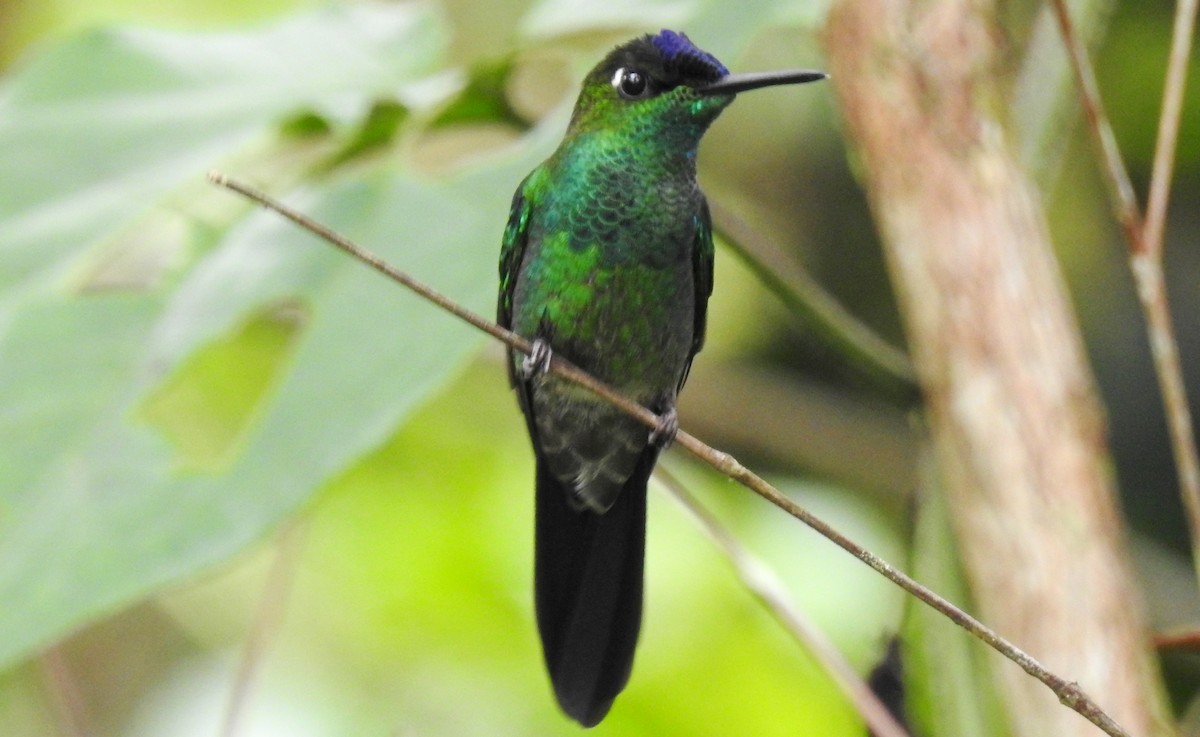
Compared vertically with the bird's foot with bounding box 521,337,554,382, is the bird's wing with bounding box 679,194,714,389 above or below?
above

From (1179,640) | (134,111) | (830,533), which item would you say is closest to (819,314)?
(1179,640)

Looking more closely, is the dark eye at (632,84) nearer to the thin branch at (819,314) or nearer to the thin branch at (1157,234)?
the thin branch at (819,314)

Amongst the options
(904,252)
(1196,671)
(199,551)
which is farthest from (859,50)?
(1196,671)

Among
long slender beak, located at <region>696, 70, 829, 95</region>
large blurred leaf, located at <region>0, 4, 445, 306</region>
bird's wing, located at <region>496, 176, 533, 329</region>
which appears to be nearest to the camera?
long slender beak, located at <region>696, 70, 829, 95</region>

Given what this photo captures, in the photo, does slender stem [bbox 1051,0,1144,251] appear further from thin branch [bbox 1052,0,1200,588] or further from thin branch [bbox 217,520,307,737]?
thin branch [bbox 217,520,307,737]

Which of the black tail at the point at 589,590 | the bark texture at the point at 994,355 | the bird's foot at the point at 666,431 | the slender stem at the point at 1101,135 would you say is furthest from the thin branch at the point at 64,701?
the slender stem at the point at 1101,135

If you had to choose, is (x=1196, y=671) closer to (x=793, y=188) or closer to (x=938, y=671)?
(x=938, y=671)

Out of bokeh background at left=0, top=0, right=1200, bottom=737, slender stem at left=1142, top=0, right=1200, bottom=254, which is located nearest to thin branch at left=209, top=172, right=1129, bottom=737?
slender stem at left=1142, top=0, right=1200, bottom=254
